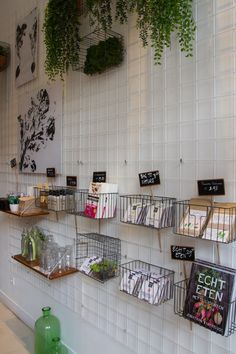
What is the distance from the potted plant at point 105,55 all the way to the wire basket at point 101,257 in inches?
45.3

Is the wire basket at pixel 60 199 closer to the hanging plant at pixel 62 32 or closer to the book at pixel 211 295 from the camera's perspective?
the hanging plant at pixel 62 32

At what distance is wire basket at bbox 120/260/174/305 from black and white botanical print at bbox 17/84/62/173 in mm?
1167

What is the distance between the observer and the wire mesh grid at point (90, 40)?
2016 millimetres

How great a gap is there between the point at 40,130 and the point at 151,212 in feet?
5.08

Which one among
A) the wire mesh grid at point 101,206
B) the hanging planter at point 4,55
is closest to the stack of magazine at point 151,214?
the wire mesh grid at point 101,206

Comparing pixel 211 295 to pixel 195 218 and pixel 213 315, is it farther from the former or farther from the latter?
pixel 195 218

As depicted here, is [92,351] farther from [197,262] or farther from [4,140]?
[4,140]

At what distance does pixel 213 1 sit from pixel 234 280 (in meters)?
1.35

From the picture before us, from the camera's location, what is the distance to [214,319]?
4.47 feet

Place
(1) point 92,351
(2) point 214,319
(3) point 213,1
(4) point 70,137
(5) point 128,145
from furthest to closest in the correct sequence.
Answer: (4) point 70,137
(1) point 92,351
(5) point 128,145
(3) point 213,1
(2) point 214,319

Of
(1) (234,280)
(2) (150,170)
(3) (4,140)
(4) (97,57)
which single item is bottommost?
(1) (234,280)

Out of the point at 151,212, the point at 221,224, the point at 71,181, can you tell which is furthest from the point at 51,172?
the point at 221,224

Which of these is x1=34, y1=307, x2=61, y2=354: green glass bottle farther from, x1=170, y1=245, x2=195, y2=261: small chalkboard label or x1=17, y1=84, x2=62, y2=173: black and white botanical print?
x1=170, y1=245, x2=195, y2=261: small chalkboard label

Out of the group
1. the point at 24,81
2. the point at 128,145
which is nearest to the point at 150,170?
the point at 128,145
